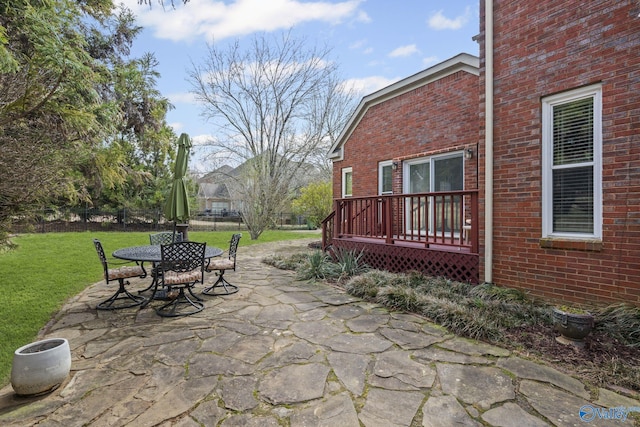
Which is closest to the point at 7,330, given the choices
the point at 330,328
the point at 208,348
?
the point at 208,348

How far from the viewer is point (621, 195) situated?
142 inches

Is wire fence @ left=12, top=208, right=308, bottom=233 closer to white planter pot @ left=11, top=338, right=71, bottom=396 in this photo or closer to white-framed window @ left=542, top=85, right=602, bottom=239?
white-framed window @ left=542, top=85, right=602, bottom=239

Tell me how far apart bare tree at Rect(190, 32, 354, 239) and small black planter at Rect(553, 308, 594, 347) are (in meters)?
13.3

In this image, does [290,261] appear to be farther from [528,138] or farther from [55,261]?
[55,261]

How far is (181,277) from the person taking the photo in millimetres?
4512

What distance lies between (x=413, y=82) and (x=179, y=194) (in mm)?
6418

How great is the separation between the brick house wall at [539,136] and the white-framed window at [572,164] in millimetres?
88

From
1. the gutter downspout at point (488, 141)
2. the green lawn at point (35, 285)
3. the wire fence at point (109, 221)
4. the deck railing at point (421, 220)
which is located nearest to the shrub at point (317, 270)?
the deck railing at point (421, 220)

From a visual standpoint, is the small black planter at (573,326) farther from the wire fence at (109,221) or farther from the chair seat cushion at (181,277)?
the wire fence at (109,221)

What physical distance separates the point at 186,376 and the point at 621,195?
505 centimetres

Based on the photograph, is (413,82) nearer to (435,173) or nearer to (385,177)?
(435,173)

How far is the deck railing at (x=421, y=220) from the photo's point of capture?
5398 millimetres

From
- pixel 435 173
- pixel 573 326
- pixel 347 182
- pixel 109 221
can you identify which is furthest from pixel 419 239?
pixel 109 221

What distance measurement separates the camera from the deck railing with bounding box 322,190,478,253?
5398 mm
